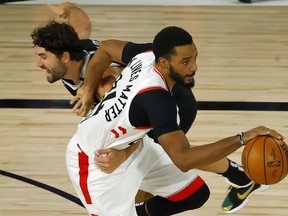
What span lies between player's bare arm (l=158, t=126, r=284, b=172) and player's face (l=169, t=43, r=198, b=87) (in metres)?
0.28

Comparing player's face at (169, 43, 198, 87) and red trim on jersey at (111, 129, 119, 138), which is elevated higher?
player's face at (169, 43, 198, 87)

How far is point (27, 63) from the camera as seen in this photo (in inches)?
342

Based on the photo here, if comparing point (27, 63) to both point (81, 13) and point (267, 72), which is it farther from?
point (81, 13)

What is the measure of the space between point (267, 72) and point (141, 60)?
13.7 feet

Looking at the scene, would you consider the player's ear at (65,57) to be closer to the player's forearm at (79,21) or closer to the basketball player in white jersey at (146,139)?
the basketball player in white jersey at (146,139)

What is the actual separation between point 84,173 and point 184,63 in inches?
32.9

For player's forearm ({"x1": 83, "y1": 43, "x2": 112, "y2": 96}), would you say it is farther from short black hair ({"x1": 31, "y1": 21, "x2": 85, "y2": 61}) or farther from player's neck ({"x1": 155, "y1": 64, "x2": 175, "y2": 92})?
player's neck ({"x1": 155, "y1": 64, "x2": 175, "y2": 92})

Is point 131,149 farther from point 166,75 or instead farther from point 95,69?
point 166,75

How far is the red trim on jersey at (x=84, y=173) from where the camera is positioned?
4250 mm

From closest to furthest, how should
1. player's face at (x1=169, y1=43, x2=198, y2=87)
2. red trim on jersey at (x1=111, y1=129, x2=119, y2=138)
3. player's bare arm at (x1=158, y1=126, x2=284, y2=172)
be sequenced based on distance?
1. player's bare arm at (x1=158, y1=126, x2=284, y2=172)
2. player's face at (x1=169, y1=43, x2=198, y2=87)
3. red trim on jersey at (x1=111, y1=129, x2=119, y2=138)

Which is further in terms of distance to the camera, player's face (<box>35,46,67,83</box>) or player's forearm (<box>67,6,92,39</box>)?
player's forearm (<box>67,6,92,39</box>)

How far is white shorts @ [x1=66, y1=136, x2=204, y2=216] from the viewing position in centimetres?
422

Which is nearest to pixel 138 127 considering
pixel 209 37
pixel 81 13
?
pixel 81 13

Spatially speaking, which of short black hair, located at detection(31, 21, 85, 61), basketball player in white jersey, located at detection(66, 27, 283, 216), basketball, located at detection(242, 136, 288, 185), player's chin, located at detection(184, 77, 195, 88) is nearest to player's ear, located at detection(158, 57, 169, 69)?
basketball player in white jersey, located at detection(66, 27, 283, 216)
